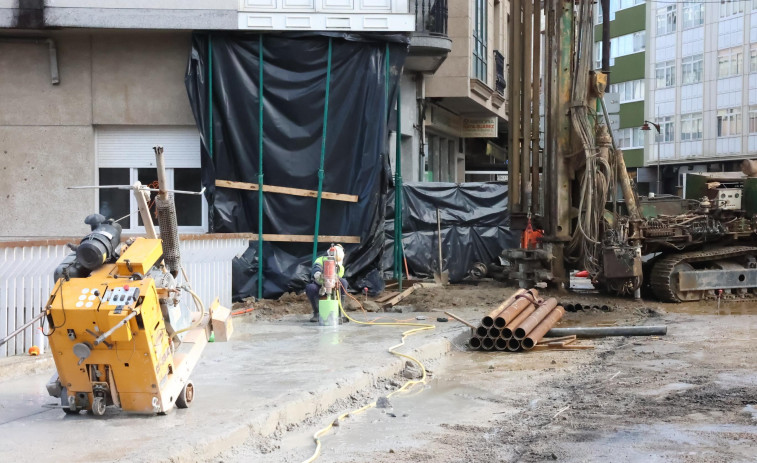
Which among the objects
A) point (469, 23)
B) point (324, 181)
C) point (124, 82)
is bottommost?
point (324, 181)

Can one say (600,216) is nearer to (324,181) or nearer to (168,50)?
(324,181)

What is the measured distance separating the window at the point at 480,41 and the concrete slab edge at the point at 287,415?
1664cm

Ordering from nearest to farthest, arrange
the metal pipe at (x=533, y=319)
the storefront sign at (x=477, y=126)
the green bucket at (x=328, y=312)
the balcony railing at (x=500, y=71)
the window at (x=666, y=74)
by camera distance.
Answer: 1. the metal pipe at (x=533, y=319)
2. the green bucket at (x=328, y=312)
3. the balcony railing at (x=500, y=71)
4. the storefront sign at (x=477, y=126)
5. the window at (x=666, y=74)

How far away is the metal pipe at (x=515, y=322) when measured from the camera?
11.4 metres

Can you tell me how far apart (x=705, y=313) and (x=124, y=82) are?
1084 cm

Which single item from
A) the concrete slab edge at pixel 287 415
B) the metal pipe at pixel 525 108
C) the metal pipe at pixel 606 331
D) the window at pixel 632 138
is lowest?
the metal pipe at pixel 606 331

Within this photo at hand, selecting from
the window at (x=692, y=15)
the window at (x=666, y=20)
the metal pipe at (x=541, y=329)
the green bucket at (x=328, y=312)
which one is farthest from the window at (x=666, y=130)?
the green bucket at (x=328, y=312)

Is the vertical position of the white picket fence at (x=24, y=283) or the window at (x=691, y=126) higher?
the window at (x=691, y=126)

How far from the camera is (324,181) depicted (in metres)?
15.9

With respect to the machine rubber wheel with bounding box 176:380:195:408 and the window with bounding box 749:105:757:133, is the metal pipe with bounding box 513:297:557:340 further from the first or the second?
the window with bounding box 749:105:757:133

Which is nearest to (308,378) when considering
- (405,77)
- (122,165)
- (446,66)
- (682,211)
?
(122,165)

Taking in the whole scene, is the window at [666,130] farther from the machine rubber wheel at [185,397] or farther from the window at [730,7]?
the machine rubber wheel at [185,397]

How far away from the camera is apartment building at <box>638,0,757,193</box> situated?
49.4 metres

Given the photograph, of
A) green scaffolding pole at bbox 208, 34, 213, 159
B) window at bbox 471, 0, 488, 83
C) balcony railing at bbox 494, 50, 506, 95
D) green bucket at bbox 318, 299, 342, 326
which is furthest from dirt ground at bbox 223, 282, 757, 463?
balcony railing at bbox 494, 50, 506, 95
